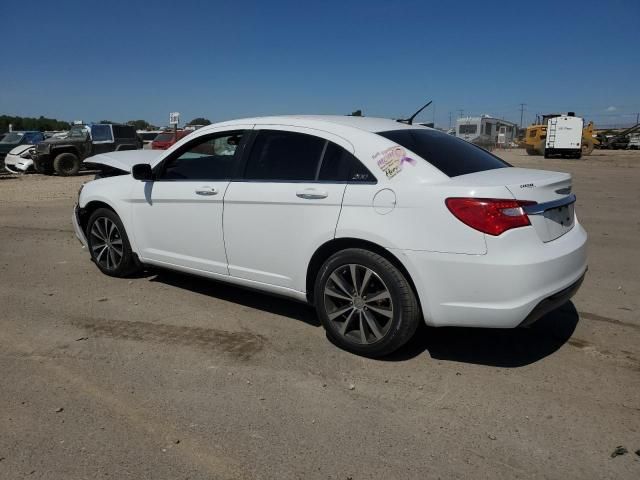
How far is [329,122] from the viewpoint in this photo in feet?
13.7

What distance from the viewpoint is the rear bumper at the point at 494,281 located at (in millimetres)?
3293

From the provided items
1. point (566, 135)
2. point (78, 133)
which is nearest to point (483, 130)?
point (566, 135)

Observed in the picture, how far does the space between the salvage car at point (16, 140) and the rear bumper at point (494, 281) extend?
80.3 ft

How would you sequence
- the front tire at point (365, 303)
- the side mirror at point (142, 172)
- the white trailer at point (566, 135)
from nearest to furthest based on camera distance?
the front tire at point (365, 303)
the side mirror at point (142, 172)
the white trailer at point (566, 135)

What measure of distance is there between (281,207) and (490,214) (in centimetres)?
153

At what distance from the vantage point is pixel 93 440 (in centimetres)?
291

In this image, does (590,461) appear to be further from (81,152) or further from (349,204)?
(81,152)

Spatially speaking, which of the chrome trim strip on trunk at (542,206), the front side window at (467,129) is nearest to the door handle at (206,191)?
the chrome trim strip on trunk at (542,206)

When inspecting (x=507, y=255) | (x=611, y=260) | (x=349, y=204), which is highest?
(x=349, y=204)

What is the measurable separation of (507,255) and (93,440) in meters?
2.51

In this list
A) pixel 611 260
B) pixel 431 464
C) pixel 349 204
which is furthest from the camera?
pixel 611 260

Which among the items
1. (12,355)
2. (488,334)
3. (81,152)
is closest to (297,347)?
(488,334)

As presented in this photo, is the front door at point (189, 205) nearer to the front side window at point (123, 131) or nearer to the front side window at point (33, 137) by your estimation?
the front side window at point (123, 131)

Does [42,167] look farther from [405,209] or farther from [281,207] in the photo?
[405,209]
